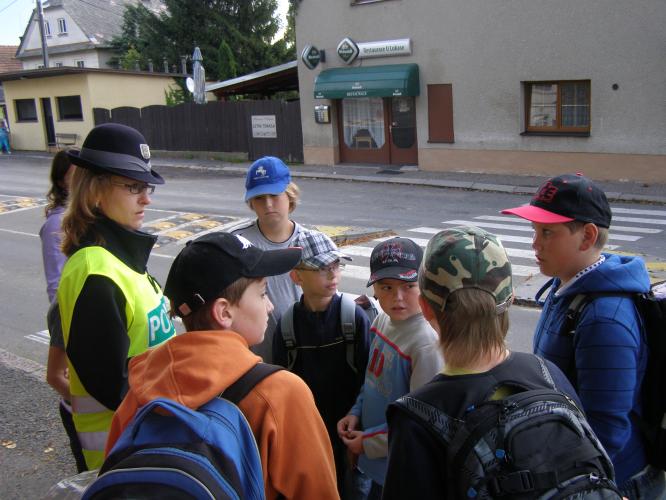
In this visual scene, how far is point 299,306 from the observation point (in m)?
3.39

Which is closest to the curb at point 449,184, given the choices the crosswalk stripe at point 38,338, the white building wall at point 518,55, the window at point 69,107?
the white building wall at point 518,55

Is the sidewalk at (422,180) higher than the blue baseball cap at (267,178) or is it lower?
lower

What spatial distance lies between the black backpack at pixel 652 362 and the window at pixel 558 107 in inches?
651

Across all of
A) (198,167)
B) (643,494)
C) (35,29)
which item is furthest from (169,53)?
(643,494)

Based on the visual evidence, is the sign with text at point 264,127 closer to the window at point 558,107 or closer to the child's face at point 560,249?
the window at point 558,107

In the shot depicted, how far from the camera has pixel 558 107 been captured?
→ 59.3 feet

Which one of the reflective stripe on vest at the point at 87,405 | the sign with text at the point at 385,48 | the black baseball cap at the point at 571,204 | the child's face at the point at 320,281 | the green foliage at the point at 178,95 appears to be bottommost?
the reflective stripe on vest at the point at 87,405

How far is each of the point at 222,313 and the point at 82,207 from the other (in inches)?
45.2

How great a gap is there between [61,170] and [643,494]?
3.54 m

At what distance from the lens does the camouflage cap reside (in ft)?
5.96

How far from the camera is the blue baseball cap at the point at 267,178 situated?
13.0 ft

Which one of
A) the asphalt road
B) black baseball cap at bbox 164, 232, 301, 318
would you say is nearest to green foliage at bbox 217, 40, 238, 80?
the asphalt road

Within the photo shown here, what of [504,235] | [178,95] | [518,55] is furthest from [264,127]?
[504,235]

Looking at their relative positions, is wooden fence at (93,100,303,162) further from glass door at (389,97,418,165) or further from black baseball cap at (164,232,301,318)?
black baseball cap at (164,232,301,318)
